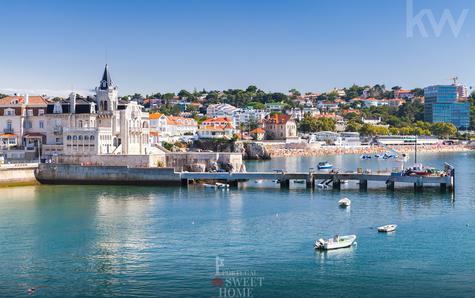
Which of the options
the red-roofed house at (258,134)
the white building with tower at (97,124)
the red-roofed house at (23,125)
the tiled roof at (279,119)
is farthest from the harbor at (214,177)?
the tiled roof at (279,119)

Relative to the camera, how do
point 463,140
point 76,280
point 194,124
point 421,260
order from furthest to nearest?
point 463,140 < point 194,124 < point 421,260 < point 76,280

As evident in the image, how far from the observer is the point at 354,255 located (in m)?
35.9

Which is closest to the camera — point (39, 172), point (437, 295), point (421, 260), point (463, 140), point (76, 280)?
point (437, 295)

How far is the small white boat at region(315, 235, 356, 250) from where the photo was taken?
3681cm

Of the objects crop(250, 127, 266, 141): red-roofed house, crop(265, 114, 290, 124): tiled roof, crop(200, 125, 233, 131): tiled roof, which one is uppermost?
crop(265, 114, 290, 124): tiled roof

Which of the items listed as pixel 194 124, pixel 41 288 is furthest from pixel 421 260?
pixel 194 124

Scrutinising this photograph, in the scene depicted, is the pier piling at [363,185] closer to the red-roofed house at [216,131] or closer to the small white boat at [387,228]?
the small white boat at [387,228]

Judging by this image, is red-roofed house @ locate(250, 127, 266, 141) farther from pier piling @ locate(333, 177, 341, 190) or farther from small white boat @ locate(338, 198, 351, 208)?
small white boat @ locate(338, 198, 351, 208)

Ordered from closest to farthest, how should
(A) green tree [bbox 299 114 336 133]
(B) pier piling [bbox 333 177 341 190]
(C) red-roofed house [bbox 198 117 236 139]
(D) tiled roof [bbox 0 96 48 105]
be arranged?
1. (B) pier piling [bbox 333 177 341 190]
2. (D) tiled roof [bbox 0 96 48 105]
3. (C) red-roofed house [bbox 198 117 236 139]
4. (A) green tree [bbox 299 114 336 133]

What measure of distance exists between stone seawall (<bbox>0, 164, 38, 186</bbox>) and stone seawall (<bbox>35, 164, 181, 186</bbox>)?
81 cm

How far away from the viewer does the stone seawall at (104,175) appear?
227 ft


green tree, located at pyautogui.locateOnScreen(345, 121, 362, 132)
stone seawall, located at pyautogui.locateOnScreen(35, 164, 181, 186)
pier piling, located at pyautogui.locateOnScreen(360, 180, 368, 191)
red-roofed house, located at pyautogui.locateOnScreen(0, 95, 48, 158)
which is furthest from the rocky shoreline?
pier piling, located at pyautogui.locateOnScreen(360, 180, 368, 191)

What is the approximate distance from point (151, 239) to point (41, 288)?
35.9 ft

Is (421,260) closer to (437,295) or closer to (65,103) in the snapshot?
(437,295)
